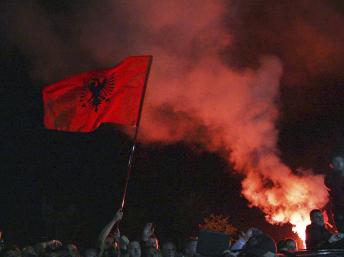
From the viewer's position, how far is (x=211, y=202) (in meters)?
26.3

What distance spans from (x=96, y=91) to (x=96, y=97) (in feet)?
0.29

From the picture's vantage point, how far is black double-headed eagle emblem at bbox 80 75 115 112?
7.78 metres

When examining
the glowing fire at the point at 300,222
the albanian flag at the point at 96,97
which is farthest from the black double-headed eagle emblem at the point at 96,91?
the glowing fire at the point at 300,222

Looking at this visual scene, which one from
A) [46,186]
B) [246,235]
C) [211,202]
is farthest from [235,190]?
[246,235]

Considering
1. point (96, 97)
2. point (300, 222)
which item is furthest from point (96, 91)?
point (300, 222)

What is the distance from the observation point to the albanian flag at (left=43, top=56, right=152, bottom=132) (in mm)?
7719

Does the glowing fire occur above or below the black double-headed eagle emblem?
below

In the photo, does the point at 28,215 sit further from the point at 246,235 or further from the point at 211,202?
the point at 246,235

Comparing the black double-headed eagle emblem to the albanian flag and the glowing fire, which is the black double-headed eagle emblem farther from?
the glowing fire

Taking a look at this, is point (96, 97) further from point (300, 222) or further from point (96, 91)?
point (300, 222)

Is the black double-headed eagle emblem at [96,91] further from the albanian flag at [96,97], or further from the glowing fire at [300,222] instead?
the glowing fire at [300,222]

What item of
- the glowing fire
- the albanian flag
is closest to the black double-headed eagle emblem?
the albanian flag

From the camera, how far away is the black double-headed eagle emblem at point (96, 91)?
25.5 feet

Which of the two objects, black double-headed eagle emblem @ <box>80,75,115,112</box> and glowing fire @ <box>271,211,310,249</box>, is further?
glowing fire @ <box>271,211,310,249</box>
